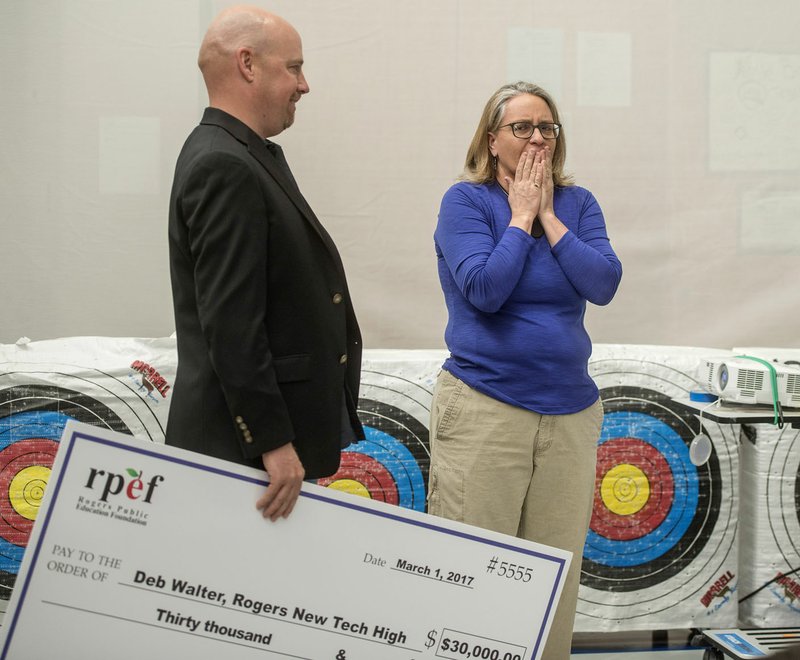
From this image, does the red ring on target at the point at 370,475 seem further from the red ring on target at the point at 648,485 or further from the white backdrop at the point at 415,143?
the red ring on target at the point at 648,485

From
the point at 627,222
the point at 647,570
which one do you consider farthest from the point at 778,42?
the point at 647,570

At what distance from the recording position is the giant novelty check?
1.10 m

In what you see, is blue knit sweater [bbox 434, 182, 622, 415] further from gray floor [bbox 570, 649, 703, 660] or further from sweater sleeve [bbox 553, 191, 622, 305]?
gray floor [bbox 570, 649, 703, 660]

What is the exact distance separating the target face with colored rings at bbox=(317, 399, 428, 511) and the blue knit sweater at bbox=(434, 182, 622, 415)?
60cm

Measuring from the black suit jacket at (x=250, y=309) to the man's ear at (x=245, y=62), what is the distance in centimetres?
6

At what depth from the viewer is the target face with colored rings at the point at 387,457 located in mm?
2141

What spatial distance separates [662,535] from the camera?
7.25 feet

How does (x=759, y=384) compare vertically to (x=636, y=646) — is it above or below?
above

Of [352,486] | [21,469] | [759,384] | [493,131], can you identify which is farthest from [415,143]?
[21,469]

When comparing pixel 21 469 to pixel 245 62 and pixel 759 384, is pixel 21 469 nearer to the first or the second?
pixel 245 62

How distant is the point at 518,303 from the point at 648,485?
3.02 ft

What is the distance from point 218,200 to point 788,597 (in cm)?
181

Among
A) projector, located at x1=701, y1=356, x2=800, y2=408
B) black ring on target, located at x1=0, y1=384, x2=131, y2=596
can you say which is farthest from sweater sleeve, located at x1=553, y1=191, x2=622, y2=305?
black ring on target, located at x1=0, y1=384, x2=131, y2=596

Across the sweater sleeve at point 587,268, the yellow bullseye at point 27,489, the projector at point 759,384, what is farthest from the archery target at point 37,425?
the projector at point 759,384
